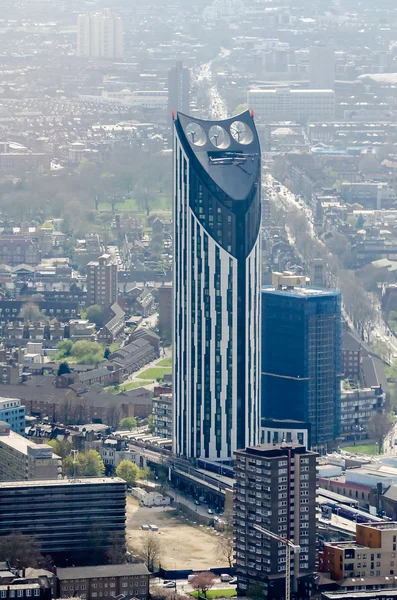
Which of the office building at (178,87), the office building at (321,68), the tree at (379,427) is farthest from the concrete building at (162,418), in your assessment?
the office building at (321,68)

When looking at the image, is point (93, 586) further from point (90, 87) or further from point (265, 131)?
point (90, 87)

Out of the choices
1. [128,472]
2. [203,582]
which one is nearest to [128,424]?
[128,472]

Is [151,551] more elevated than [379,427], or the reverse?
[379,427]

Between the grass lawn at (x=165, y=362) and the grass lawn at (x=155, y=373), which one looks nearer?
the grass lawn at (x=155, y=373)

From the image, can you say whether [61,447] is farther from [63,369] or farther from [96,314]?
[96,314]

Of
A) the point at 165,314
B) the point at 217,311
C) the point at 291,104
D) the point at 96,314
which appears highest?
the point at 291,104

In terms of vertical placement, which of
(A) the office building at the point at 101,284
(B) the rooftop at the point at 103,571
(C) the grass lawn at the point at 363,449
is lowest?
(B) the rooftop at the point at 103,571

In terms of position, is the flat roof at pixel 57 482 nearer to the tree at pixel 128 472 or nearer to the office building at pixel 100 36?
the tree at pixel 128 472
